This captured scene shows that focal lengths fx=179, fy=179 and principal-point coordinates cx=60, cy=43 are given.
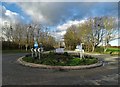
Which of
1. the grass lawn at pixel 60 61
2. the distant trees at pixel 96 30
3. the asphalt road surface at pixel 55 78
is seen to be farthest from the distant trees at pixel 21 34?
the asphalt road surface at pixel 55 78

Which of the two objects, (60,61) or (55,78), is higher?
(60,61)

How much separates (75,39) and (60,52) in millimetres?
46482

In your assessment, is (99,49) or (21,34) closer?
(99,49)

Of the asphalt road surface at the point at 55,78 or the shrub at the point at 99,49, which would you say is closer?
the asphalt road surface at the point at 55,78

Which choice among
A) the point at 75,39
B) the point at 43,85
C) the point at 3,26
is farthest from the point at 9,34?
the point at 43,85

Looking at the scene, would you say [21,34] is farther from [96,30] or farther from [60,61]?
[60,61]

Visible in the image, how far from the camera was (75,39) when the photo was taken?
2788 inches

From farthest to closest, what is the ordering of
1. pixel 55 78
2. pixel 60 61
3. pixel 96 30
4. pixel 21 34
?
pixel 21 34 → pixel 96 30 → pixel 60 61 → pixel 55 78

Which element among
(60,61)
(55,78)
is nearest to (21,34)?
(60,61)

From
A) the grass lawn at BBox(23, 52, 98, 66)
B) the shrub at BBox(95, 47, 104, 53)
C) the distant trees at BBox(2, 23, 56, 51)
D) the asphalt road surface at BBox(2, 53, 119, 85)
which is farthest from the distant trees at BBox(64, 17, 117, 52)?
the asphalt road surface at BBox(2, 53, 119, 85)

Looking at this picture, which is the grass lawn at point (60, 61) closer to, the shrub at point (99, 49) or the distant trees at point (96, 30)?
the distant trees at point (96, 30)

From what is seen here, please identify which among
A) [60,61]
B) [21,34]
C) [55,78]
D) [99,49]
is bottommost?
[55,78]

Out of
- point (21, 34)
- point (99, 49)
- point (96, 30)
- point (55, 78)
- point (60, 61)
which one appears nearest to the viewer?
point (55, 78)

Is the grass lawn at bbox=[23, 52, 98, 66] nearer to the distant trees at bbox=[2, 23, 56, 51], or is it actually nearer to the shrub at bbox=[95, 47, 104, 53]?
the shrub at bbox=[95, 47, 104, 53]
